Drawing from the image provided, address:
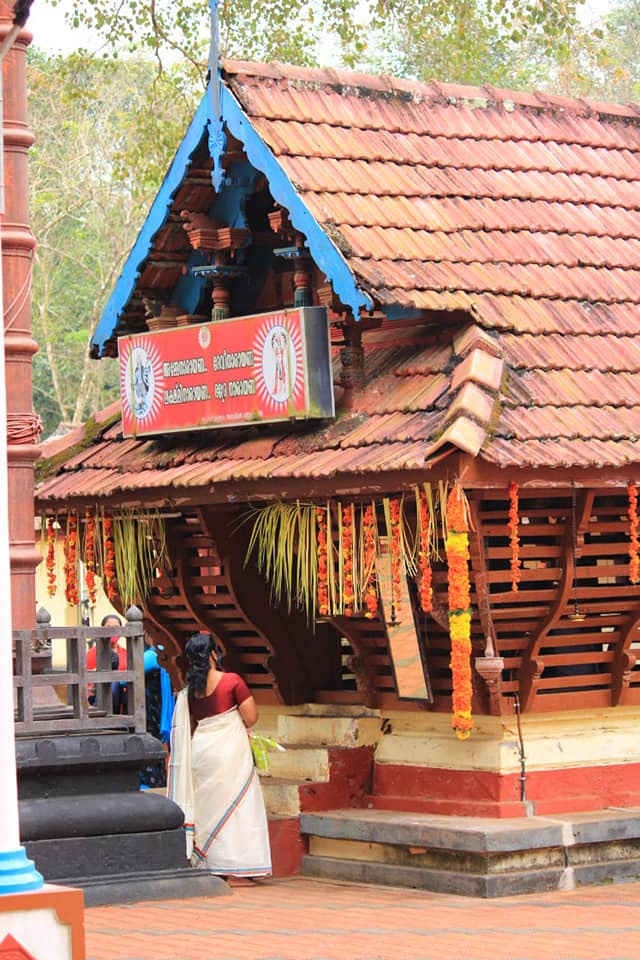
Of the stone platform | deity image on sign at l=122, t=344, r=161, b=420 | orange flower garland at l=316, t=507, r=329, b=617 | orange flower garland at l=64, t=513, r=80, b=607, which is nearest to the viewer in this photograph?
the stone platform

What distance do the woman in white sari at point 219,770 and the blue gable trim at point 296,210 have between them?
7.23ft

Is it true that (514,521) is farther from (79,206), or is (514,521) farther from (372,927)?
(79,206)

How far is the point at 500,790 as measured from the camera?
10102 millimetres

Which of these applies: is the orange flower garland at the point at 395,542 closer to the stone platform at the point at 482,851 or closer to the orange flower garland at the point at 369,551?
the orange flower garland at the point at 369,551

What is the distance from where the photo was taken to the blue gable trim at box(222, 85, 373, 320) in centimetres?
1002

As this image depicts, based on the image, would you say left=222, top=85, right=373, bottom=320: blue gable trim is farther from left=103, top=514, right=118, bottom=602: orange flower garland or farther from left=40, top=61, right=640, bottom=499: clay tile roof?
left=103, top=514, right=118, bottom=602: orange flower garland

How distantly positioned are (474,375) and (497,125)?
9.94ft

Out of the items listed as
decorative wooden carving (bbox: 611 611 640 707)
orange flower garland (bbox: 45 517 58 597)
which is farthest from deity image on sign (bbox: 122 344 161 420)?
decorative wooden carving (bbox: 611 611 640 707)

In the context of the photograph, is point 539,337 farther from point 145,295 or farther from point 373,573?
point 145,295

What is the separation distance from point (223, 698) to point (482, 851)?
6.06 ft

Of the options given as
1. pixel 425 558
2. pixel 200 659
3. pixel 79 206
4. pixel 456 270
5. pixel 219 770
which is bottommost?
pixel 219 770

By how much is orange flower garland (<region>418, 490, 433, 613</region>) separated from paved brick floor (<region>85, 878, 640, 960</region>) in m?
1.62

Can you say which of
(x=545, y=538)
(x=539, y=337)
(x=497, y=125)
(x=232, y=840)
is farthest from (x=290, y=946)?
(x=497, y=125)

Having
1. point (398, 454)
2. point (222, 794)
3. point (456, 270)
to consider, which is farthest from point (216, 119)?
point (222, 794)
